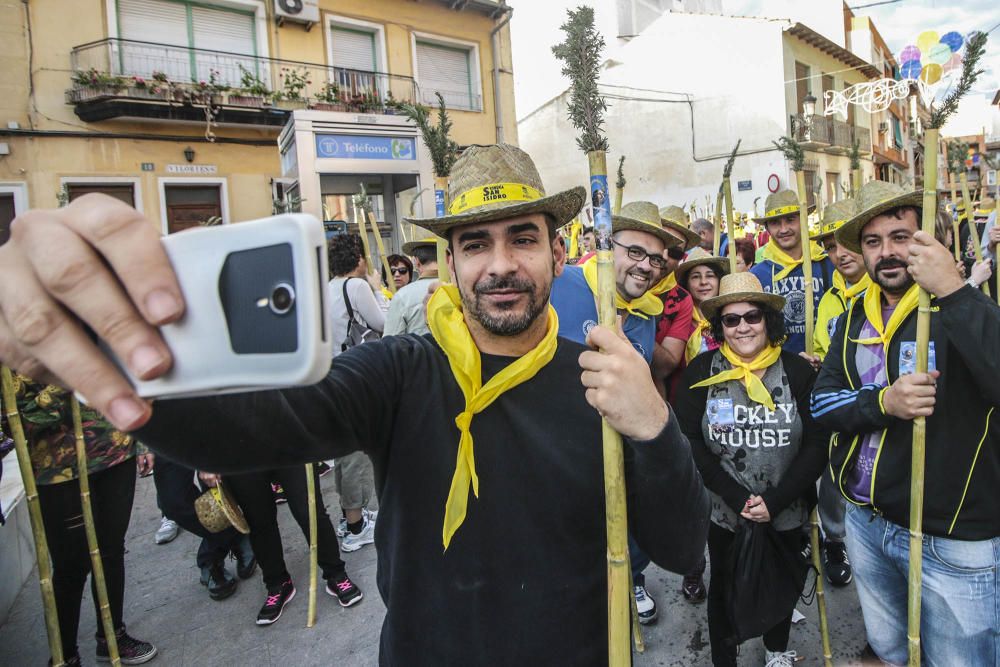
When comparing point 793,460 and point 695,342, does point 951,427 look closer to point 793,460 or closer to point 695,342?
point 793,460

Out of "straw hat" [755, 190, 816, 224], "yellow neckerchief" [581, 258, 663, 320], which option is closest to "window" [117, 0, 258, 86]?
"straw hat" [755, 190, 816, 224]

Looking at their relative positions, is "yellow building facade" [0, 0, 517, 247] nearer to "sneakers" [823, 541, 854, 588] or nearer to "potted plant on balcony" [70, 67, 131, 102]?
"potted plant on balcony" [70, 67, 131, 102]

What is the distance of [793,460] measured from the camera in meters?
2.91

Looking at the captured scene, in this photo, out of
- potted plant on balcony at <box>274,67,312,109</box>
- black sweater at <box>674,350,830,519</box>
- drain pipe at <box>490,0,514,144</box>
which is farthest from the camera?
drain pipe at <box>490,0,514,144</box>

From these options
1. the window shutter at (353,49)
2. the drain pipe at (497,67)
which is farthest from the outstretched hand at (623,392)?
the drain pipe at (497,67)

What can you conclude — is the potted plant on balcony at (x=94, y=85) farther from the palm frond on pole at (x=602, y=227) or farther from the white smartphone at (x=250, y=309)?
the white smartphone at (x=250, y=309)

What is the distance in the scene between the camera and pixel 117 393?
71cm

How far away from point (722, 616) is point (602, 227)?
245cm

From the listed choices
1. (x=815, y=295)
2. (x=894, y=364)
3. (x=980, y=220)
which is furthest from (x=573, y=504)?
(x=980, y=220)

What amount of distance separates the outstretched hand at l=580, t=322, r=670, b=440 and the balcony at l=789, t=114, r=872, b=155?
20564mm

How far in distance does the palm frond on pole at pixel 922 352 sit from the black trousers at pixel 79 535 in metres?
3.80

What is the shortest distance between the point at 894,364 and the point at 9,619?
17.2 feet

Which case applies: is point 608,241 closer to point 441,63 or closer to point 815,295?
point 815,295

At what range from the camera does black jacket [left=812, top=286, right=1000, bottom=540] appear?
2.08 meters
